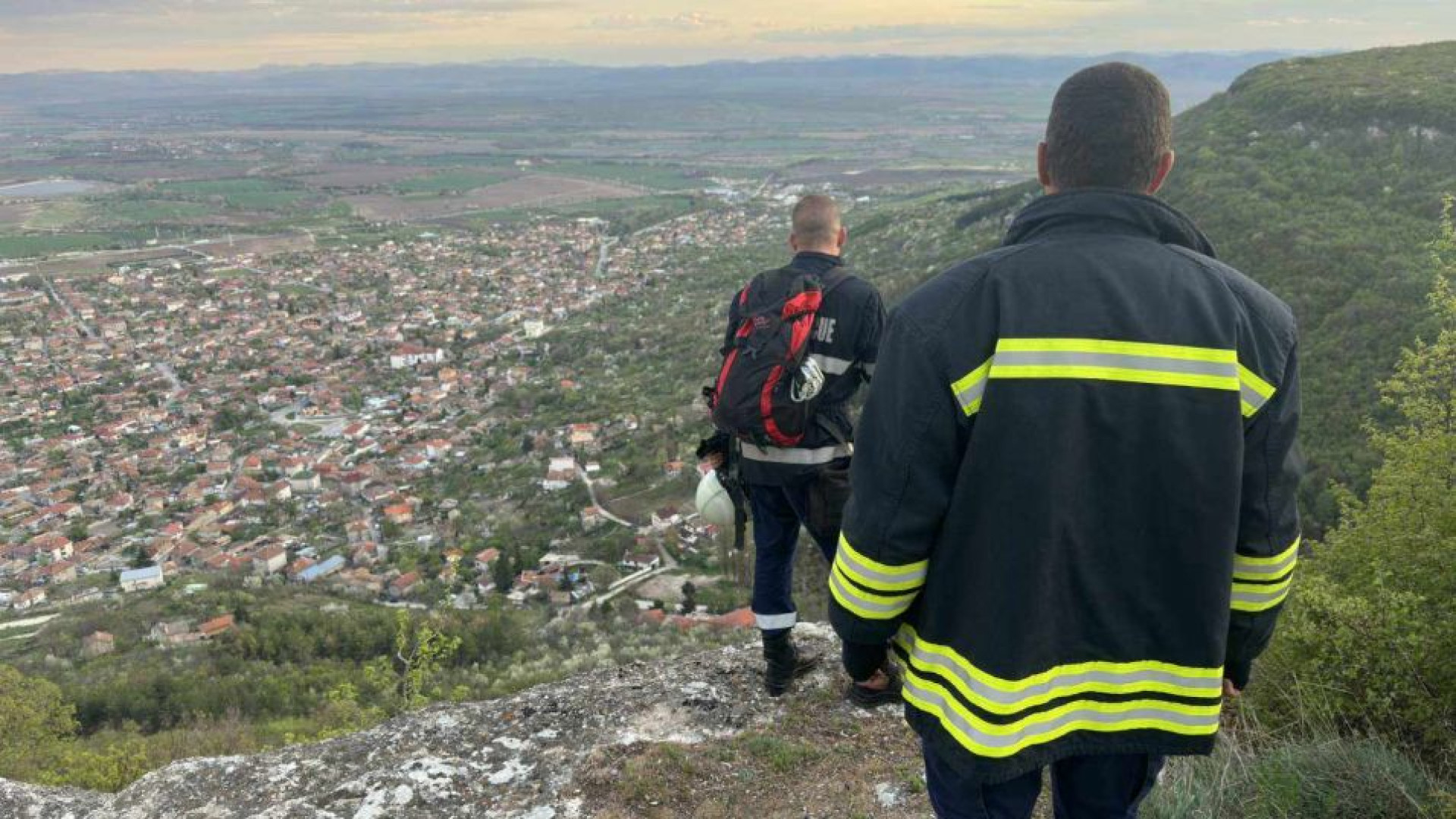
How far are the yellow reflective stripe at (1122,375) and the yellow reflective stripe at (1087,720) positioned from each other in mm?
608

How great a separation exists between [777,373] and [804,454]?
0.32 meters

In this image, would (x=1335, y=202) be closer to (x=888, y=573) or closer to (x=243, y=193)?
(x=888, y=573)

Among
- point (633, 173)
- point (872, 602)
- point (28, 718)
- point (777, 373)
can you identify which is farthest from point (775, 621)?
point (633, 173)

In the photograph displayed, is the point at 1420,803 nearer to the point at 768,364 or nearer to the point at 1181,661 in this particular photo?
the point at 1181,661

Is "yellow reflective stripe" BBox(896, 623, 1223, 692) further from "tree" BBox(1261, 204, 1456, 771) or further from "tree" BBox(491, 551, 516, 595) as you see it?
"tree" BBox(491, 551, 516, 595)

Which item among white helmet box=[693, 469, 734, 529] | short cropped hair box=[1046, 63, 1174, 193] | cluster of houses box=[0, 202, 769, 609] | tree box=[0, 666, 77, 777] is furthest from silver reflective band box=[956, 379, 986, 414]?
cluster of houses box=[0, 202, 769, 609]

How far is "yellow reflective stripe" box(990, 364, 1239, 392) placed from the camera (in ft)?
4.41

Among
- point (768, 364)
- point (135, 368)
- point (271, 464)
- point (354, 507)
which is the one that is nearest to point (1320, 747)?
point (768, 364)

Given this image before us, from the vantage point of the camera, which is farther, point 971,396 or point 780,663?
point 780,663

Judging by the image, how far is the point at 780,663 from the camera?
3.71m

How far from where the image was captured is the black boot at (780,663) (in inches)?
144

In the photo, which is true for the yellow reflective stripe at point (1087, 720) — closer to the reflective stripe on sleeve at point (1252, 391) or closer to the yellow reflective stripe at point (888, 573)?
the yellow reflective stripe at point (888, 573)

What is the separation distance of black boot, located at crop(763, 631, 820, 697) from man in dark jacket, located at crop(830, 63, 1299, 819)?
6.77ft

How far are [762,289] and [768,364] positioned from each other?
0.33 meters
